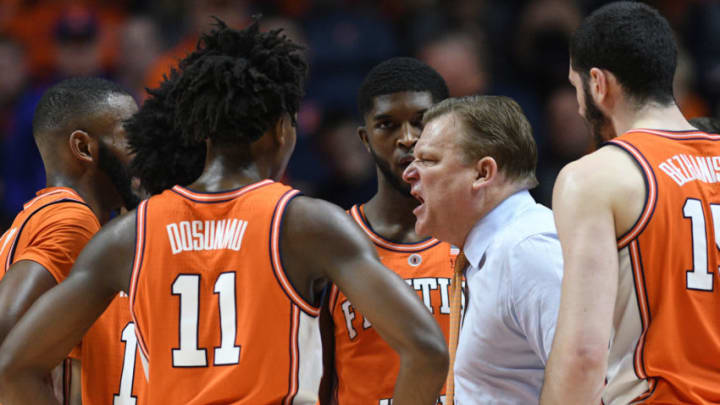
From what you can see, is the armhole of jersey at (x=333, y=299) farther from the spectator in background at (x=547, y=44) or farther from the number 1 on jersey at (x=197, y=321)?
the spectator in background at (x=547, y=44)

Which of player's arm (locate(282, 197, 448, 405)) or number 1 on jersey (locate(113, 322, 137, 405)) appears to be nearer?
player's arm (locate(282, 197, 448, 405))

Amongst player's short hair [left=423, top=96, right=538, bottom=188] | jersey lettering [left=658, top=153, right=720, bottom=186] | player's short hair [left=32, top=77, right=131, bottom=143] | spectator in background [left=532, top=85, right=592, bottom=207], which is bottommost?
jersey lettering [left=658, top=153, right=720, bottom=186]

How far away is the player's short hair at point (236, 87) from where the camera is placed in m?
3.03

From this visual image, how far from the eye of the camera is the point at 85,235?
11.2 feet

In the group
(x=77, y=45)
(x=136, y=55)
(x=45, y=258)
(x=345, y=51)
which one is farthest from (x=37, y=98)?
(x=45, y=258)

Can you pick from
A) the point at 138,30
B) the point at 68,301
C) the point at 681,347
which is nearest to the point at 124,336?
the point at 68,301

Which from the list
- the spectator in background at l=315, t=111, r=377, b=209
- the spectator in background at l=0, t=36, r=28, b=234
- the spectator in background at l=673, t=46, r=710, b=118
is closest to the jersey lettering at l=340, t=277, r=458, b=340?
the spectator in background at l=315, t=111, r=377, b=209

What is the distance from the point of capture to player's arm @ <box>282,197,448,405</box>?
2.79 meters

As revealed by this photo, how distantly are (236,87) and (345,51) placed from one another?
467 cm

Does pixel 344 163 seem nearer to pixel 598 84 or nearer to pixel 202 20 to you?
pixel 202 20

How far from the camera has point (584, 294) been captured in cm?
257

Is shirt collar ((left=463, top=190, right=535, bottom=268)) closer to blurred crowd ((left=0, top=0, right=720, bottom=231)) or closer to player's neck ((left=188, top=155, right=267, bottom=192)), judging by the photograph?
player's neck ((left=188, top=155, right=267, bottom=192))

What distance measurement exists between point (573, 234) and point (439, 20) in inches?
214

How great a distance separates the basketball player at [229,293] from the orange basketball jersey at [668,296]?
571 millimetres
